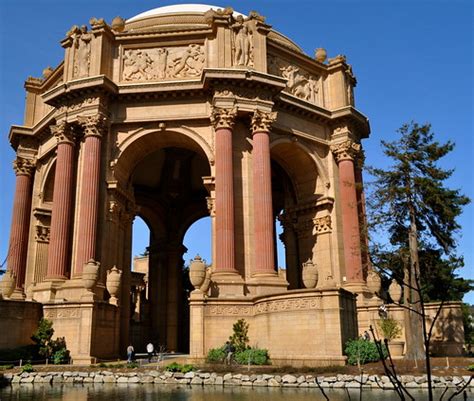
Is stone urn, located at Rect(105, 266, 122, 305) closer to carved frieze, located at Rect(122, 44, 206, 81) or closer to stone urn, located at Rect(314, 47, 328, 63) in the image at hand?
carved frieze, located at Rect(122, 44, 206, 81)

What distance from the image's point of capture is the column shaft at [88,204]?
1090 inches

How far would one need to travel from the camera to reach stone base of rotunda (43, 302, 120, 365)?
24.1 meters

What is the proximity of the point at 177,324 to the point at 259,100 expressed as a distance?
77.2ft

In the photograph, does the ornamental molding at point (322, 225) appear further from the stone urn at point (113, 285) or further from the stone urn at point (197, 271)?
the stone urn at point (113, 285)

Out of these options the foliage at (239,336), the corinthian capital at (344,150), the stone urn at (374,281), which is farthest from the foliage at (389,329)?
the corinthian capital at (344,150)

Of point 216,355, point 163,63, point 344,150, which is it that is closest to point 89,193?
point 163,63

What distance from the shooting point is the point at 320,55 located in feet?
124

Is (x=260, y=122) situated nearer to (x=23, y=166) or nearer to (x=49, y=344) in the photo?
(x=49, y=344)

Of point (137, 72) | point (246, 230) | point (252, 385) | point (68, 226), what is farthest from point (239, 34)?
point (252, 385)

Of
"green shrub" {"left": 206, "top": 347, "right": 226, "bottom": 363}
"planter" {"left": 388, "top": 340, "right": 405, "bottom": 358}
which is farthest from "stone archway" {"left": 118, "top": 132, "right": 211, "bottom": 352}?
"planter" {"left": 388, "top": 340, "right": 405, "bottom": 358}

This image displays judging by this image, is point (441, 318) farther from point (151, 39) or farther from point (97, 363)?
point (151, 39)

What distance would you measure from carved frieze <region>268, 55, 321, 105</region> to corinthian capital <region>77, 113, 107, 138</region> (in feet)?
36.2

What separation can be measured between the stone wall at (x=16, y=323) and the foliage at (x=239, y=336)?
32.9 ft

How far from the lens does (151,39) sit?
106 ft
